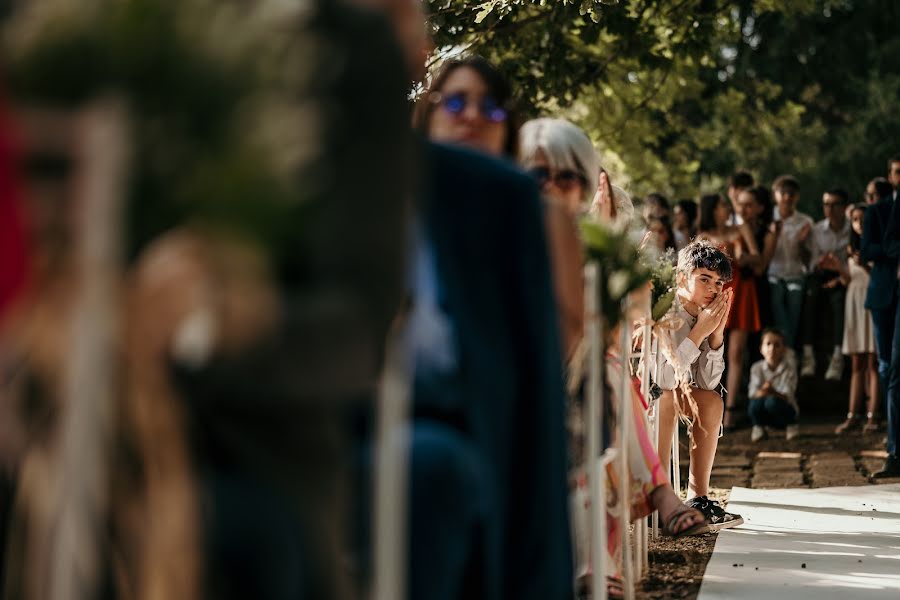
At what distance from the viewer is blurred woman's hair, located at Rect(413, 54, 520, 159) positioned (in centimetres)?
385

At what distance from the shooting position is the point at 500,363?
3.00 meters

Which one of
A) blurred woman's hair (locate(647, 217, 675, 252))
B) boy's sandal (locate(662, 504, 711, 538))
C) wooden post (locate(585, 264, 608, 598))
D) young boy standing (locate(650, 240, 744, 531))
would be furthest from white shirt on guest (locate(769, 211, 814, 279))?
wooden post (locate(585, 264, 608, 598))

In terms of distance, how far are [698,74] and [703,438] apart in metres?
11.4

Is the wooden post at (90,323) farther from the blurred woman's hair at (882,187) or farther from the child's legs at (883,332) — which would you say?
the blurred woman's hair at (882,187)

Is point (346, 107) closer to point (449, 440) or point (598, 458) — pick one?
point (449, 440)

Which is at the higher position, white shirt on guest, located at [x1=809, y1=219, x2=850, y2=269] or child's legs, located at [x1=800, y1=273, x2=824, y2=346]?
white shirt on guest, located at [x1=809, y1=219, x2=850, y2=269]

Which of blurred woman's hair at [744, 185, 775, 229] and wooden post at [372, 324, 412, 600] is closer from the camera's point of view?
wooden post at [372, 324, 412, 600]

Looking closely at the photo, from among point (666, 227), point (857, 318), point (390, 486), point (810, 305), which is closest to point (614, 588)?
point (390, 486)

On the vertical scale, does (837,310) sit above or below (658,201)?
below

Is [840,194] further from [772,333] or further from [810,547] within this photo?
[810,547]

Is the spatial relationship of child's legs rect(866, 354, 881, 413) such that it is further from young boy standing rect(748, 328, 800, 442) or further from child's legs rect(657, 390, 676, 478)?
child's legs rect(657, 390, 676, 478)

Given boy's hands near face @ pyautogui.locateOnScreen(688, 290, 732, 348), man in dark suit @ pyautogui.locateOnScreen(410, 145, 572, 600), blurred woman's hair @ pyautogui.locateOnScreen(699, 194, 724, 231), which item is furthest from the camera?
blurred woman's hair @ pyautogui.locateOnScreen(699, 194, 724, 231)

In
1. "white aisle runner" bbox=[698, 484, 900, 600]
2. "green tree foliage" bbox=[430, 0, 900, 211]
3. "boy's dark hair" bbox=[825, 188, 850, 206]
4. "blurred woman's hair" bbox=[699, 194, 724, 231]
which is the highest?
"green tree foliage" bbox=[430, 0, 900, 211]

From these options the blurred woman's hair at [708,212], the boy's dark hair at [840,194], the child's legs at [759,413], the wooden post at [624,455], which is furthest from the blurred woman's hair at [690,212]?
the wooden post at [624,455]
